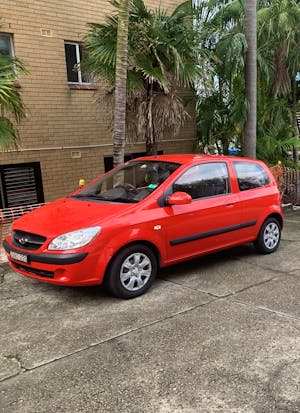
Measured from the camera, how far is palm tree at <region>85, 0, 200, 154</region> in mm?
7363

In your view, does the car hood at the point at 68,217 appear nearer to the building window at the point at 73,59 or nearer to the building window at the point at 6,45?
the building window at the point at 6,45

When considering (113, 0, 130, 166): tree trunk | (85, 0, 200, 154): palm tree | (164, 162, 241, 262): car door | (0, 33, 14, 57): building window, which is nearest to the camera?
(164, 162, 241, 262): car door

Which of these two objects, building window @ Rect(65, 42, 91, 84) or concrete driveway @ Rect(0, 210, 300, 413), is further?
building window @ Rect(65, 42, 91, 84)

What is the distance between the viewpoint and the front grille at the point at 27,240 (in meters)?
4.54

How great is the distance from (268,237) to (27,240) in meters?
3.57

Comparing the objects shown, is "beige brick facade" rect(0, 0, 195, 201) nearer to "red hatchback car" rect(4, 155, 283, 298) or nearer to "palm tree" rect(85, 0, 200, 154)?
"palm tree" rect(85, 0, 200, 154)

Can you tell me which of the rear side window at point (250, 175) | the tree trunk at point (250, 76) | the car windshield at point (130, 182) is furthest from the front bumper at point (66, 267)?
the tree trunk at point (250, 76)

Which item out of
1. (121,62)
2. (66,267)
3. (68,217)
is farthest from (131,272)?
(121,62)

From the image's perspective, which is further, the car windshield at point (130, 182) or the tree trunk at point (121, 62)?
the tree trunk at point (121, 62)

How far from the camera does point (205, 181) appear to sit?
555 cm

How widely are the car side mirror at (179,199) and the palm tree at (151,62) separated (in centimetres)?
302

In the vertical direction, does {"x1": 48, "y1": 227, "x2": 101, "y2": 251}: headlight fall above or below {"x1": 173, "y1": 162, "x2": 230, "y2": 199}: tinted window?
below

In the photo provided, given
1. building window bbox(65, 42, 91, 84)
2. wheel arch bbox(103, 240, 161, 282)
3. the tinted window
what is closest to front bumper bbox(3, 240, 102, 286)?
wheel arch bbox(103, 240, 161, 282)

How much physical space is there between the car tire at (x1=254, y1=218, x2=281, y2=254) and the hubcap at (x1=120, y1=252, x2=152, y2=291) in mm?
2175
